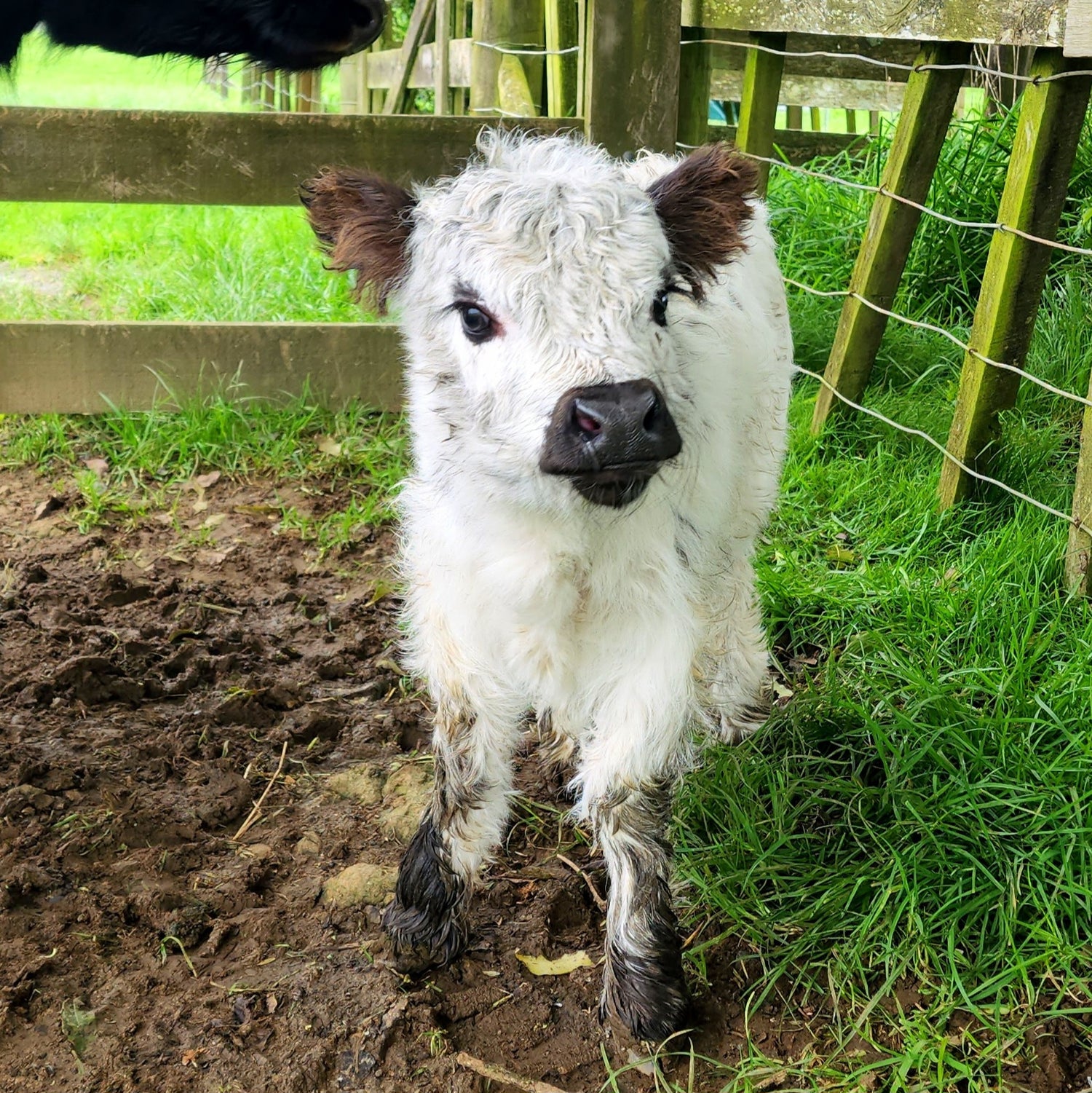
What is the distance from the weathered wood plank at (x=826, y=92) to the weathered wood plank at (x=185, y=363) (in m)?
3.33

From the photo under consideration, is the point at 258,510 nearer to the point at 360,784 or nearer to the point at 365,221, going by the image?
the point at 360,784

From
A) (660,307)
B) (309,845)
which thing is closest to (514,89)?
(660,307)

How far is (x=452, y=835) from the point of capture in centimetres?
282

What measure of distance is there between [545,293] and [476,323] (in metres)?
0.20

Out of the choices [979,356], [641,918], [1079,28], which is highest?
[1079,28]

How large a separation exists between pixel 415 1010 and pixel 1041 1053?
131 cm

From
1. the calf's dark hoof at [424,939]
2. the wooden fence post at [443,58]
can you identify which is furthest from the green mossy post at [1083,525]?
the wooden fence post at [443,58]

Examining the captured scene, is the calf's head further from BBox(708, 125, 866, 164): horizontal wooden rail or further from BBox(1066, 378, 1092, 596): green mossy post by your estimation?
BBox(708, 125, 866, 164): horizontal wooden rail

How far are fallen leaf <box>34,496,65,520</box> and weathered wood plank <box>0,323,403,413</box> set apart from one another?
513 millimetres

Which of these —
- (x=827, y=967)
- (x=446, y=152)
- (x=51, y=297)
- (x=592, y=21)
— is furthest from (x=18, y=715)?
(x=51, y=297)

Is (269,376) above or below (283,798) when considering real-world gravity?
above

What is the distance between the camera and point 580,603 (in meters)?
2.50

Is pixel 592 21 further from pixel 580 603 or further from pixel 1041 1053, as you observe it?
pixel 1041 1053

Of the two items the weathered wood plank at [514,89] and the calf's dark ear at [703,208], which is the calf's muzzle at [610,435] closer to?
the calf's dark ear at [703,208]
